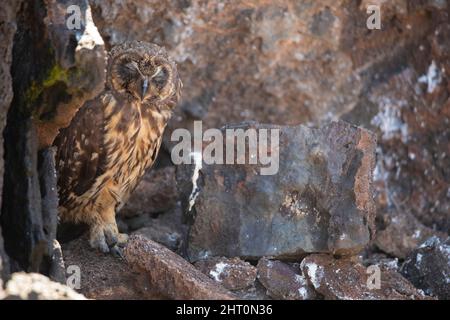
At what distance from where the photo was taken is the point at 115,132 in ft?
17.9

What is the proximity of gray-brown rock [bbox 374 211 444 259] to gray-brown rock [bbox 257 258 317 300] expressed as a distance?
1306 mm

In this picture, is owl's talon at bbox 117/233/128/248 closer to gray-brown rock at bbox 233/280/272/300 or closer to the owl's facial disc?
the owl's facial disc

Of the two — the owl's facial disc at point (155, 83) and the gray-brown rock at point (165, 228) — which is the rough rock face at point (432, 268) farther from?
the owl's facial disc at point (155, 83)

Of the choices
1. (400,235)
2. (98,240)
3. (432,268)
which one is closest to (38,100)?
(98,240)

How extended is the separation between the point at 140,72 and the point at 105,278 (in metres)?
1.28

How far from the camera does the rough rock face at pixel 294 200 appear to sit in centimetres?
515

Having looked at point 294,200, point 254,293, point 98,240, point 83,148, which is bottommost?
point 254,293

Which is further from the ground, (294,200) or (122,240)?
(294,200)

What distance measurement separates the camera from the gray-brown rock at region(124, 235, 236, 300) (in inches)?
171

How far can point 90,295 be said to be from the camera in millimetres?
4707

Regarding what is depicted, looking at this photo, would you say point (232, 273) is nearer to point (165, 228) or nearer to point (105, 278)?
point (105, 278)

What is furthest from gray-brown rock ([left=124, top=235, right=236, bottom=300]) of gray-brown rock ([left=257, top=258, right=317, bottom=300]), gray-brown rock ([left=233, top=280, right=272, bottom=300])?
gray-brown rock ([left=257, top=258, right=317, bottom=300])
